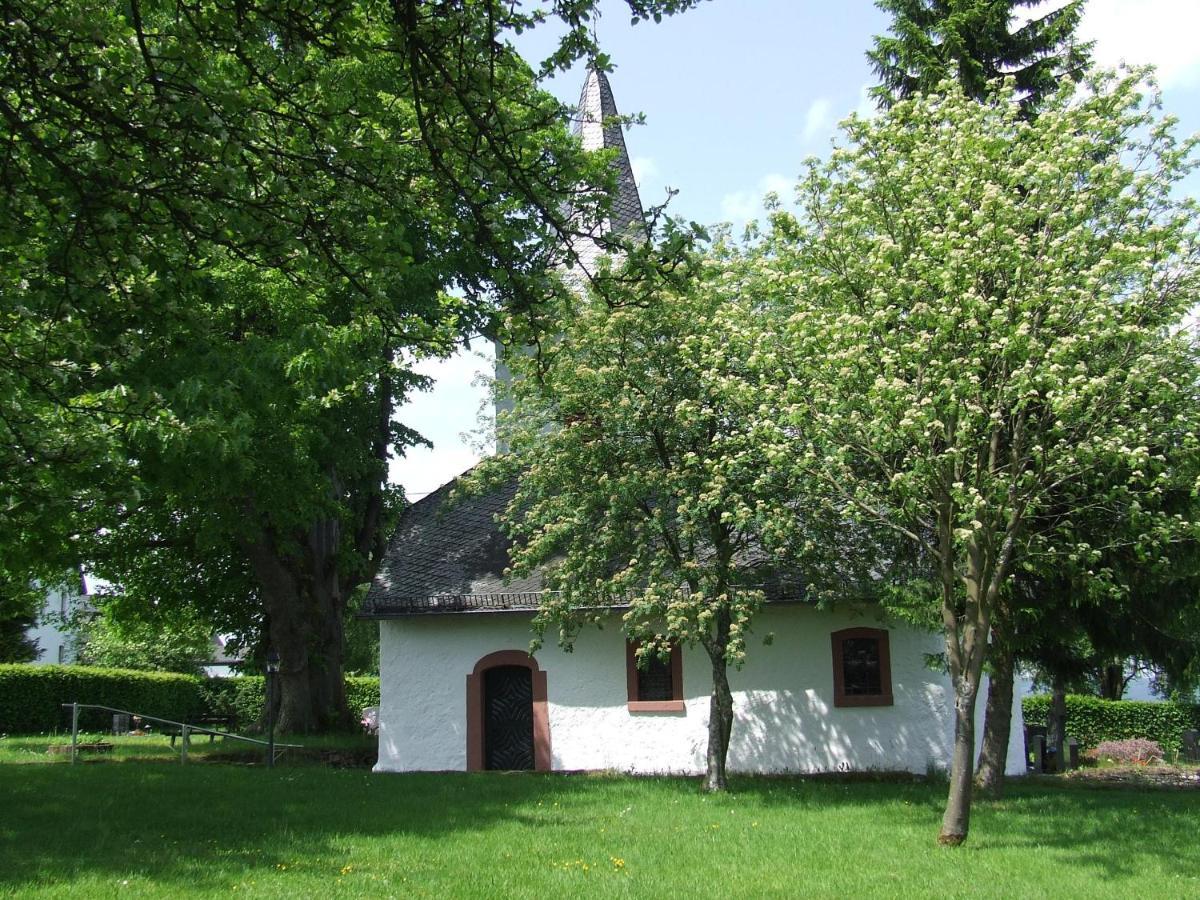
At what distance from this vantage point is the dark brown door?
20.7 metres

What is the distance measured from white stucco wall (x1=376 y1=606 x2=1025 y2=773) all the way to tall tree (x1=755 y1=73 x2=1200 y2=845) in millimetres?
6697

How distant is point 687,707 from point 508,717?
3.42 meters

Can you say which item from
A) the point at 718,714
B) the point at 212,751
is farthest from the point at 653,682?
the point at 212,751

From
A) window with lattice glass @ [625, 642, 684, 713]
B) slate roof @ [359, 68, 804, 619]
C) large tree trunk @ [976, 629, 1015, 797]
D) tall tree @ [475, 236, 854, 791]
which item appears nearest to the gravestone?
large tree trunk @ [976, 629, 1015, 797]

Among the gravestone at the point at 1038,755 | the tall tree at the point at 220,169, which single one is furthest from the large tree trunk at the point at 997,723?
the tall tree at the point at 220,169

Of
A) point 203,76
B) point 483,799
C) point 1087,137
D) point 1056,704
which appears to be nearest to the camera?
point 203,76

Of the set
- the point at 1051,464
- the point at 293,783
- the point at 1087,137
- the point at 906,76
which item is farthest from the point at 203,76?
the point at 906,76

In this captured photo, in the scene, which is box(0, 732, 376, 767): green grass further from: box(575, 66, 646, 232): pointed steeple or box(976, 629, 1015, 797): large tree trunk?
box(575, 66, 646, 232): pointed steeple

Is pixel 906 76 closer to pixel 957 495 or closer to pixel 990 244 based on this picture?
pixel 990 244

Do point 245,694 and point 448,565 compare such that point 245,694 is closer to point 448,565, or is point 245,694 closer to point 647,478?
point 448,565

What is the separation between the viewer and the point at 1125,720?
97.7 feet

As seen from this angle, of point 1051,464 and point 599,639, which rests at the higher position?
point 1051,464

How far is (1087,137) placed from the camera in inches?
476

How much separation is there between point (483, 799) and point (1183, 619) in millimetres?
9651
